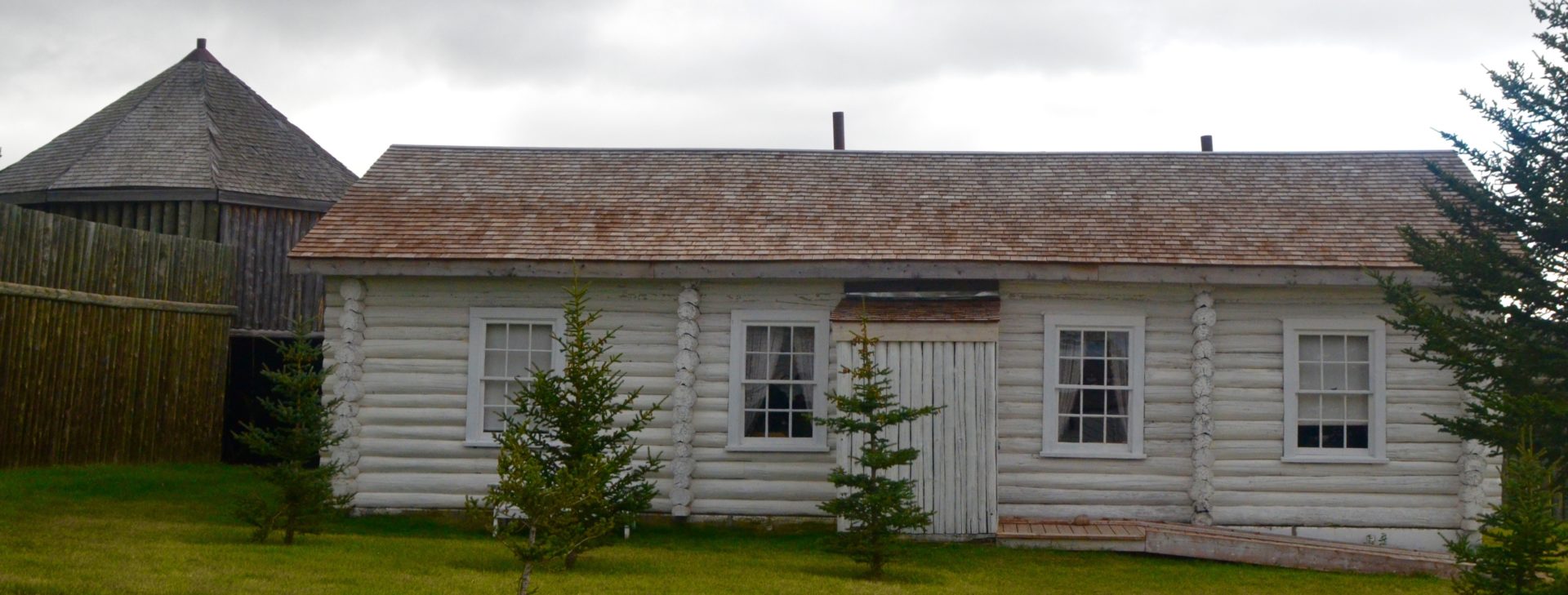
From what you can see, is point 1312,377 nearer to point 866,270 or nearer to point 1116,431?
point 1116,431

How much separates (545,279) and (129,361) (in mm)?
7280

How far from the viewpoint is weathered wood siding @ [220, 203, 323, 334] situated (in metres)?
24.9

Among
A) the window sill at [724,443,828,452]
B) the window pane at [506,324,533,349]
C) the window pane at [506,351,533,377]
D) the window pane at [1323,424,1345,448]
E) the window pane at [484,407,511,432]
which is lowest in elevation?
the window sill at [724,443,828,452]

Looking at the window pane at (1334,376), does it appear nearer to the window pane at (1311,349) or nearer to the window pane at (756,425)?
the window pane at (1311,349)

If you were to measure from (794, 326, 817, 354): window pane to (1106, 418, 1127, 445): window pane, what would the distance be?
3501 mm

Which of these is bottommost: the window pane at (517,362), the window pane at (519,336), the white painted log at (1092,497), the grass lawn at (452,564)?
the grass lawn at (452,564)

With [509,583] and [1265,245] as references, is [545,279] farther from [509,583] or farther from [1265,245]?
[1265,245]

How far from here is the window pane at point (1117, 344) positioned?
1648cm

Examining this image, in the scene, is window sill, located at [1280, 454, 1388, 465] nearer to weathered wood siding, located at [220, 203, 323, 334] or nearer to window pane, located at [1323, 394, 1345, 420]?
window pane, located at [1323, 394, 1345, 420]

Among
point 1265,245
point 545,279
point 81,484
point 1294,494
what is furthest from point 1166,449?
point 81,484

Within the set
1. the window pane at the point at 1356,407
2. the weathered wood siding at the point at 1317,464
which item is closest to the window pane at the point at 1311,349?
the weathered wood siding at the point at 1317,464

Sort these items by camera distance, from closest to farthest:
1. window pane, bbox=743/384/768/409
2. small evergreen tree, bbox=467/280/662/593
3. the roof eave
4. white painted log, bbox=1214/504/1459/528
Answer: small evergreen tree, bbox=467/280/662/593
the roof eave
white painted log, bbox=1214/504/1459/528
window pane, bbox=743/384/768/409

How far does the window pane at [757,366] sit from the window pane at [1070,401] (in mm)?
3383

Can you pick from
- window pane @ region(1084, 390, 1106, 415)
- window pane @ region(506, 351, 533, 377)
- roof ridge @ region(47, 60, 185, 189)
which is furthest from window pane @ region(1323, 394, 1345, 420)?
roof ridge @ region(47, 60, 185, 189)
